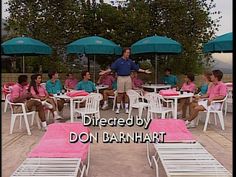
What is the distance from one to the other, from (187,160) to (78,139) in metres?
1.31

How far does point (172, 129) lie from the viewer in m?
4.43

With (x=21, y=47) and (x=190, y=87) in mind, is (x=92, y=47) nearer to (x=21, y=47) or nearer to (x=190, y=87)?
(x=21, y=47)

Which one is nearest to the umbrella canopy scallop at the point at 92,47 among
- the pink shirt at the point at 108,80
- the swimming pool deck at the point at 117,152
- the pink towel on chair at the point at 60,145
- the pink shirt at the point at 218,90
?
the pink shirt at the point at 108,80

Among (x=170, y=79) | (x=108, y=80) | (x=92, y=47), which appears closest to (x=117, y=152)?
(x=92, y=47)

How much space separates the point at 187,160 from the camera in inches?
138

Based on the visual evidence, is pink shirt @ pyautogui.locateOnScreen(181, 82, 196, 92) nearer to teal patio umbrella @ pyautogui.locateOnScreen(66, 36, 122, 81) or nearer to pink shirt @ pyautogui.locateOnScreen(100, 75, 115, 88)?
teal patio umbrella @ pyautogui.locateOnScreen(66, 36, 122, 81)

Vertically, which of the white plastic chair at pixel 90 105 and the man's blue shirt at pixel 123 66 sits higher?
the man's blue shirt at pixel 123 66

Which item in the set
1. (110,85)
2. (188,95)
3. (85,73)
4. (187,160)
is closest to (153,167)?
(187,160)

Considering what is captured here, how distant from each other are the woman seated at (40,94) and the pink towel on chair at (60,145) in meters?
2.00

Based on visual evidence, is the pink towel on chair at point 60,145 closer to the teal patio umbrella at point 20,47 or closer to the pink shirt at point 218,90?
the pink shirt at point 218,90

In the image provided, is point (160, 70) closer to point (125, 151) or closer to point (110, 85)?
point (110, 85)

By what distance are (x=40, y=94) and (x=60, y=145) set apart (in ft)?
8.99

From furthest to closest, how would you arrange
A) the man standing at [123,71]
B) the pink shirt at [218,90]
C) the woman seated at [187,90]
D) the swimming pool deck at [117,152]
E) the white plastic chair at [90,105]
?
the man standing at [123,71], the woman seated at [187,90], the white plastic chair at [90,105], the pink shirt at [218,90], the swimming pool deck at [117,152]

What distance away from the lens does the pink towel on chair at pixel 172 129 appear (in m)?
4.21
